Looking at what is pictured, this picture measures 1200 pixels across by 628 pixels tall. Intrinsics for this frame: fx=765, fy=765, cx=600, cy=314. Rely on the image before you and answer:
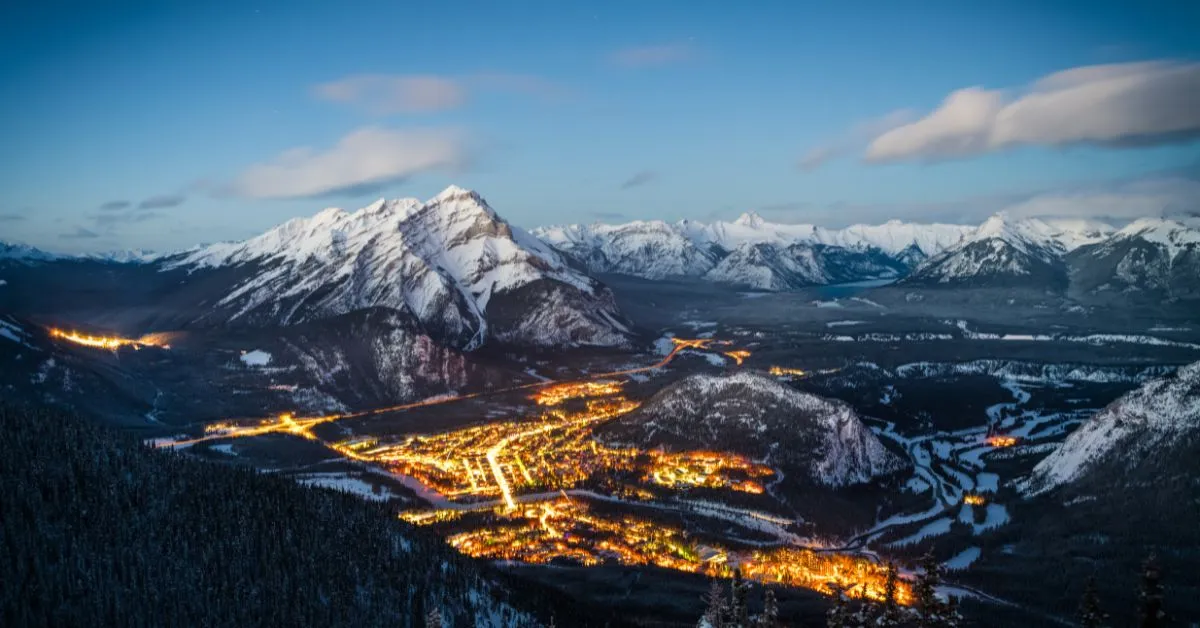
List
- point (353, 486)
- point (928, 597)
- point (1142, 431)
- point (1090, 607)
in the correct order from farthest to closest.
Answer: point (353, 486) → point (1142, 431) → point (928, 597) → point (1090, 607)

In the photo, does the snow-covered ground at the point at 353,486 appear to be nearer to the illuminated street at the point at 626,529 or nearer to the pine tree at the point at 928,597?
the illuminated street at the point at 626,529

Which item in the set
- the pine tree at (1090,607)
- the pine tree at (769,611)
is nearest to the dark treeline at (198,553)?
the pine tree at (769,611)

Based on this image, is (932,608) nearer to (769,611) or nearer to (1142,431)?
(769,611)

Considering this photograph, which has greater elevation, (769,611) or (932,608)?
(932,608)

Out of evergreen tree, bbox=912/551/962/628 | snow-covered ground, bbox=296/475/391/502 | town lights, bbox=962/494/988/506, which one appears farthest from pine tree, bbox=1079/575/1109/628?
town lights, bbox=962/494/988/506

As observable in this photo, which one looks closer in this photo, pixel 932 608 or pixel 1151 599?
pixel 1151 599

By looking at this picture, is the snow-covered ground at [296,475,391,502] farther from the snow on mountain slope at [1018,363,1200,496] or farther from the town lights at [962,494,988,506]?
the snow on mountain slope at [1018,363,1200,496]

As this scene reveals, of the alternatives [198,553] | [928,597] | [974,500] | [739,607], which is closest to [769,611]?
[739,607]
